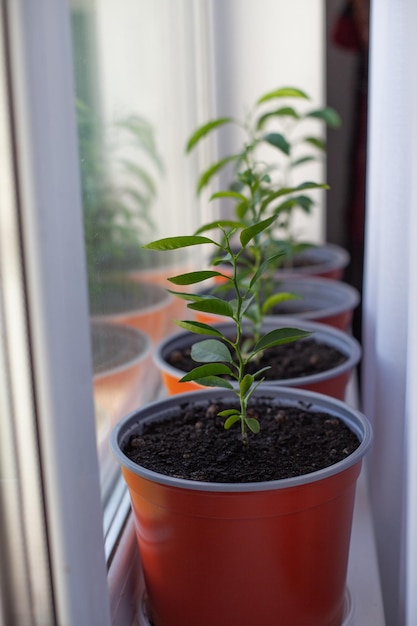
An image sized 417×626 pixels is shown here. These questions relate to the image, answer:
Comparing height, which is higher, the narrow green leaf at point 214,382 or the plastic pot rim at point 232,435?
the narrow green leaf at point 214,382

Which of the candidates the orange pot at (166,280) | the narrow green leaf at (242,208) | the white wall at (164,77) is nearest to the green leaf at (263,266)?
the narrow green leaf at (242,208)

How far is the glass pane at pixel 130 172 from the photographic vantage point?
1101 millimetres

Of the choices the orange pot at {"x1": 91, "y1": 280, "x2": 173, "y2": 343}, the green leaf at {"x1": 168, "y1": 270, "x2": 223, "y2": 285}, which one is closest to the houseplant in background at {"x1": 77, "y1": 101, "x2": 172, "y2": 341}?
the orange pot at {"x1": 91, "y1": 280, "x2": 173, "y2": 343}

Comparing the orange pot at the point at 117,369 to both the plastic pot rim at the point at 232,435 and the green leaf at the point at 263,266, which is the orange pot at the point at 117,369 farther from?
the green leaf at the point at 263,266

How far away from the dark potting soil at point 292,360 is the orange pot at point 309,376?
14 millimetres

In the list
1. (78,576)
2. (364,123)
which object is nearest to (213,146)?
(364,123)

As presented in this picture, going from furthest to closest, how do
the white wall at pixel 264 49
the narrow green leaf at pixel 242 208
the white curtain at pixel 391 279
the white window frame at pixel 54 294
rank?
the white wall at pixel 264 49
the narrow green leaf at pixel 242 208
the white curtain at pixel 391 279
the white window frame at pixel 54 294

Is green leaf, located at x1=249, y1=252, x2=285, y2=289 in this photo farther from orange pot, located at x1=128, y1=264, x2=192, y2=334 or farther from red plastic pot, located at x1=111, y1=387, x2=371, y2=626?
orange pot, located at x1=128, y1=264, x2=192, y2=334

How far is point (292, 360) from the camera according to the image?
4.07 ft

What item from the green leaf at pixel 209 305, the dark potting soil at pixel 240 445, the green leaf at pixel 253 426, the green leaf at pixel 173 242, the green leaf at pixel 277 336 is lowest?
the dark potting soil at pixel 240 445

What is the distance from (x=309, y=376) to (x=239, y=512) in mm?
411

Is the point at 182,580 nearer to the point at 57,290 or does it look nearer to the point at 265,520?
the point at 265,520

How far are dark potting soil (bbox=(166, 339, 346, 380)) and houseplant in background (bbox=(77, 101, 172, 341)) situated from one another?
0.14 meters

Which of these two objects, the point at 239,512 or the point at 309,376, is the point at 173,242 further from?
the point at 309,376
